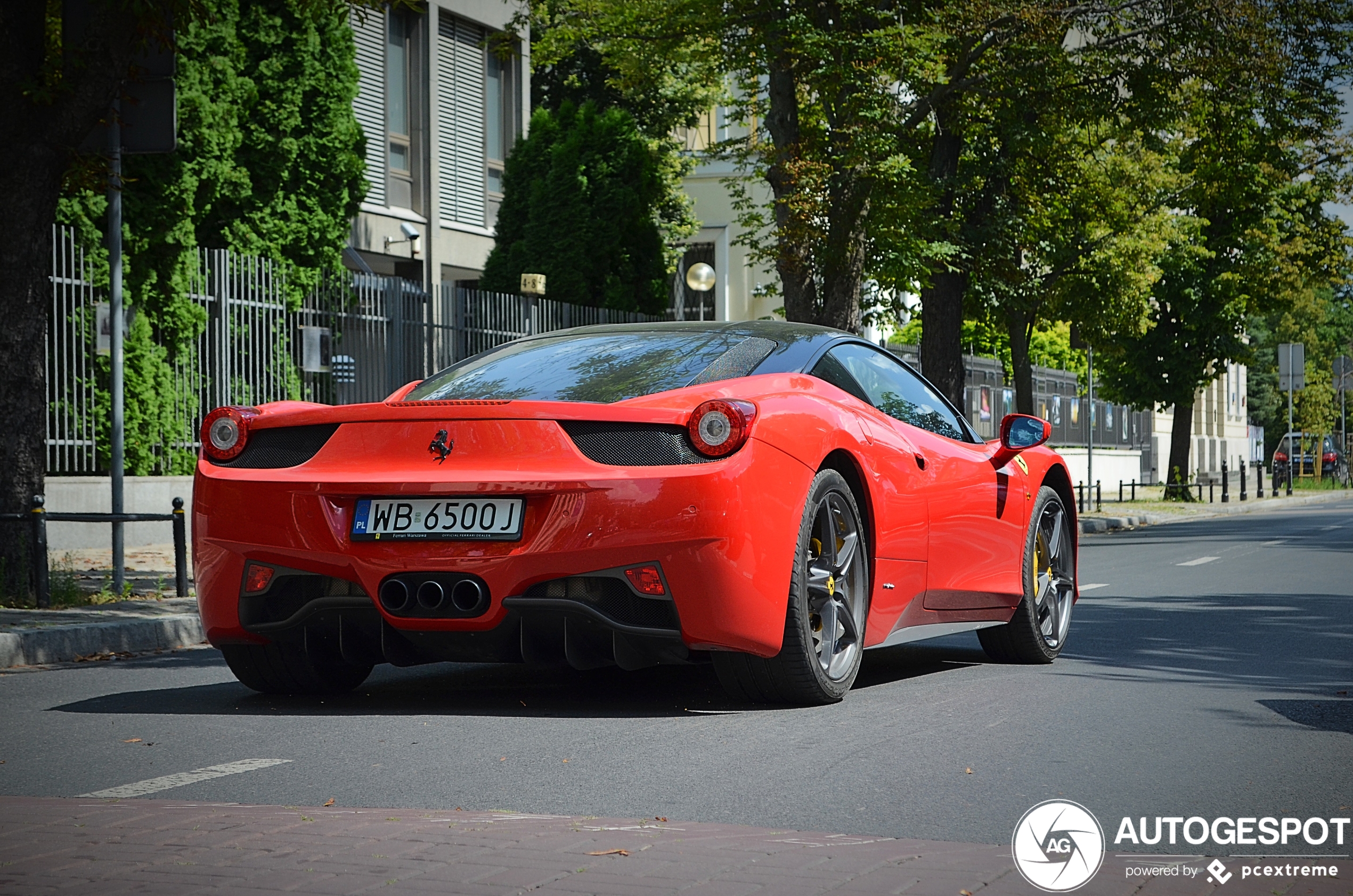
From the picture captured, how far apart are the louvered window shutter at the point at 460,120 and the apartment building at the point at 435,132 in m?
0.02

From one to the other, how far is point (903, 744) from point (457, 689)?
7.02 ft

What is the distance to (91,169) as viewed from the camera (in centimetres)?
1155

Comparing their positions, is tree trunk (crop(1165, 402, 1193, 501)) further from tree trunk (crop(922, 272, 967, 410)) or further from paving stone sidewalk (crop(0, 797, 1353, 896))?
paving stone sidewalk (crop(0, 797, 1353, 896))

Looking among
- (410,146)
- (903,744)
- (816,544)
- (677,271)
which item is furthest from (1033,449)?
(677,271)

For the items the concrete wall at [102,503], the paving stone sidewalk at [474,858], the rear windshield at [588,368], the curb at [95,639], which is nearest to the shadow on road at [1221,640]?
the rear windshield at [588,368]

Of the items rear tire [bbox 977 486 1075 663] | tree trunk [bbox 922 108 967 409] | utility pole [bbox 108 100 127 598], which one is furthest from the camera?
tree trunk [bbox 922 108 967 409]

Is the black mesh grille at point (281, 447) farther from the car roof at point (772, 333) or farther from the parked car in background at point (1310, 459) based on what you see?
the parked car in background at point (1310, 459)

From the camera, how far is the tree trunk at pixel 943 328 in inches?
1020

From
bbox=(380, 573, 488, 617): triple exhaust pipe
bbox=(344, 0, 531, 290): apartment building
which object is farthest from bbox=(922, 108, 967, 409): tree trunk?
bbox=(380, 573, 488, 617): triple exhaust pipe

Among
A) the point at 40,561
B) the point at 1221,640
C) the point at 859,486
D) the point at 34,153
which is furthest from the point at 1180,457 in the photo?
the point at 859,486

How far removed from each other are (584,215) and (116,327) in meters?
15.0

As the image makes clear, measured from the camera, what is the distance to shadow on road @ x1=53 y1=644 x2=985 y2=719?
6.53 meters

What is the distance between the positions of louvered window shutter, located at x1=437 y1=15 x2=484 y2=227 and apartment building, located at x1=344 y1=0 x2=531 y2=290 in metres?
0.02

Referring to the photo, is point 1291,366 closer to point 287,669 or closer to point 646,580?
point 287,669
